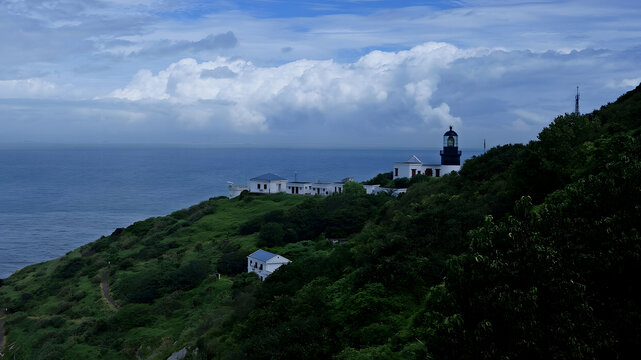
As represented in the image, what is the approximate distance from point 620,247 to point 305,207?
141ft

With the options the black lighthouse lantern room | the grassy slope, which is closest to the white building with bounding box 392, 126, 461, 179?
the black lighthouse lantern room

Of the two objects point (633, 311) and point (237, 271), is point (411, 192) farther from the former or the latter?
point (633, 311)

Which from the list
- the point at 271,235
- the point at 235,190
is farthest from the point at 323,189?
the point at 271,235

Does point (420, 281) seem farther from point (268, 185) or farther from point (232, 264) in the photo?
point (268, 185)

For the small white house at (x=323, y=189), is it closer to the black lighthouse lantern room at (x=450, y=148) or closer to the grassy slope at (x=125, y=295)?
the grassy slope at (x=125, y=295)

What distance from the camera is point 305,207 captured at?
52.5m

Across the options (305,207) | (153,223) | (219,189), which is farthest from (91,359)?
(219,189)

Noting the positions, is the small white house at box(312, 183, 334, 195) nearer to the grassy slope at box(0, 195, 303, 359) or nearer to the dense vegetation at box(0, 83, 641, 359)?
the grassy slope at box(0, 195, 303, 359)

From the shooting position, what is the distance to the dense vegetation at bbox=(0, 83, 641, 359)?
9.97 m

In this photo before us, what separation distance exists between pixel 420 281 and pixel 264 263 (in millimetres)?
19796

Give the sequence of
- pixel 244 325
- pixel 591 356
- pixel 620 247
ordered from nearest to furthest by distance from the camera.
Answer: pixel 591 356, pixel 620 247, pixel 244 325

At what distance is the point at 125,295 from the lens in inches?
1613

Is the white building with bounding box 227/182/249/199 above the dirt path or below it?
above

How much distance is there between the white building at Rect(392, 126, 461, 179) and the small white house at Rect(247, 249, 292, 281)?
22.4 m
